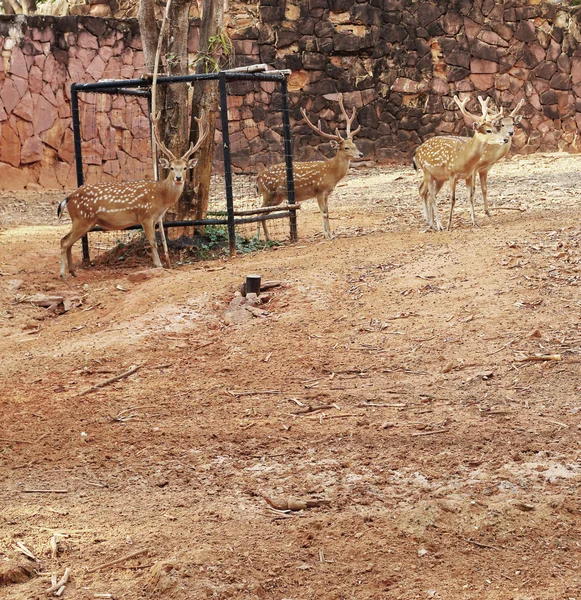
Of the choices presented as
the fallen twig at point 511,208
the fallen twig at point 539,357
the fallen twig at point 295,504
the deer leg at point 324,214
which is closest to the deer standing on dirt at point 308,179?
the deer leg at point 324,214

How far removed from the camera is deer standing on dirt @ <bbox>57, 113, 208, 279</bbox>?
9.55 metres

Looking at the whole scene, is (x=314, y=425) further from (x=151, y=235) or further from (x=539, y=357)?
(x=151, y=235)

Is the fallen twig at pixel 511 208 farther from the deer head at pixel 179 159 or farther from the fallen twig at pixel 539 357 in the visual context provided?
the fallen twig at pixel 539 357

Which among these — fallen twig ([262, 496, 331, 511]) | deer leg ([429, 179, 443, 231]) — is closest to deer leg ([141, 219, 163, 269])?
deer leg ([429, 179, 443, 231])

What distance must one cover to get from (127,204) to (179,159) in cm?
70

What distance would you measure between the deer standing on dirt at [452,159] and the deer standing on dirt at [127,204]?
2.73 meters

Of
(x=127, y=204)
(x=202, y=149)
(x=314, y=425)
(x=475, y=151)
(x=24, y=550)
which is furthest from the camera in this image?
(x=202, y=149)

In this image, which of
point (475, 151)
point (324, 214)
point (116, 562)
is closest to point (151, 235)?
point (324, 214)

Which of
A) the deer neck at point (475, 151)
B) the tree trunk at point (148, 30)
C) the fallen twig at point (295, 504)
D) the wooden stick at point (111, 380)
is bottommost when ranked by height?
the wooden stick at point (111, 380)

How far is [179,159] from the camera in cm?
956

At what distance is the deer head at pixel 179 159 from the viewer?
31.2 ft

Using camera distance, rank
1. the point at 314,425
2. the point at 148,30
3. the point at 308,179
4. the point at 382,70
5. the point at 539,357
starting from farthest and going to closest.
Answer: the point at 382,70 → the point at 308,179 → the point at 148,30 → the point at 539,357 → the point at 314,425

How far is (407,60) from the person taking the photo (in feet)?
59.7

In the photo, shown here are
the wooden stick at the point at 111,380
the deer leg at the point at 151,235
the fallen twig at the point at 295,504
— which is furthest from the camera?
the deer leg at the point at 151,235
